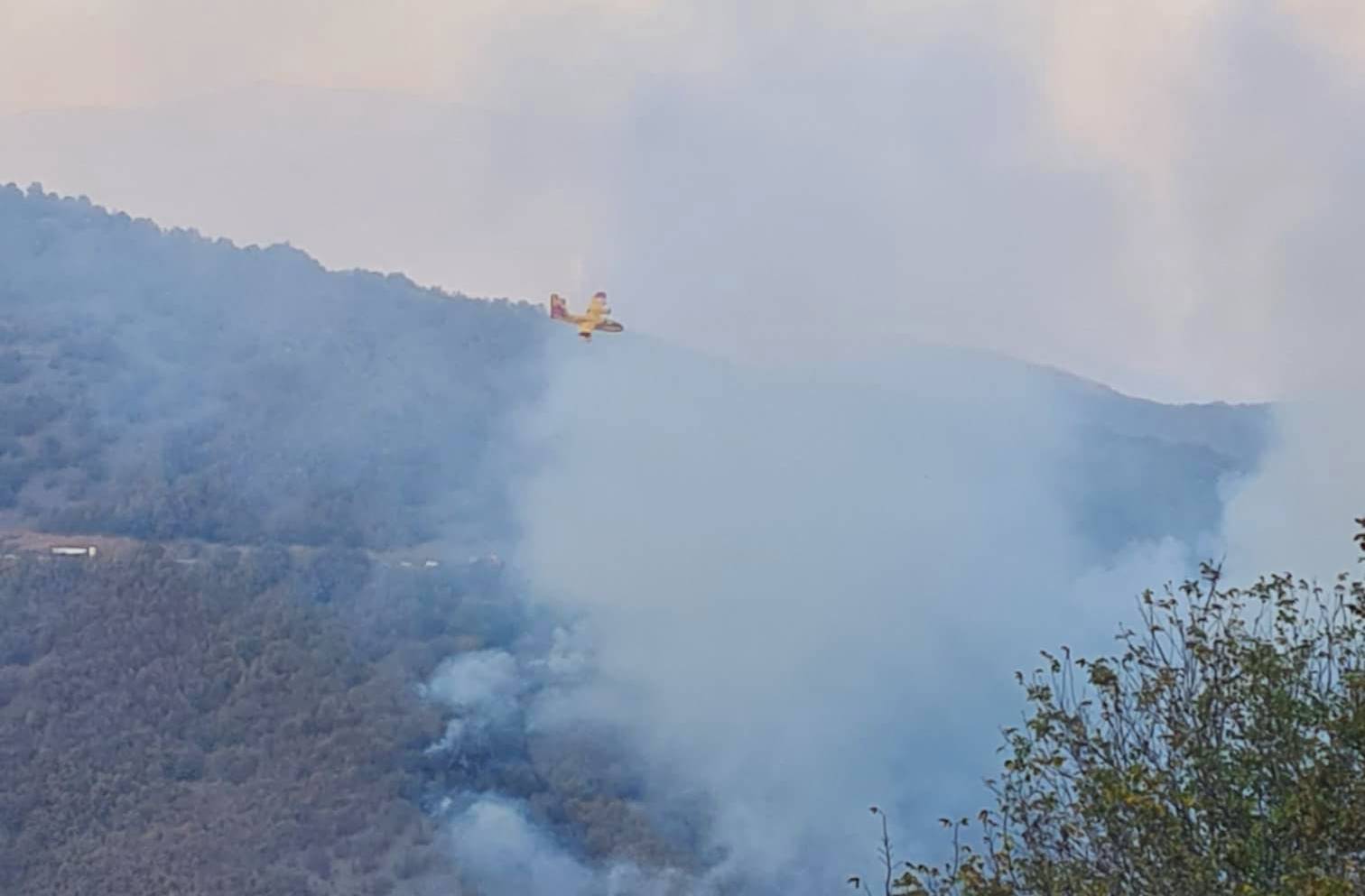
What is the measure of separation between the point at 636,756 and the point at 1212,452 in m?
63.0

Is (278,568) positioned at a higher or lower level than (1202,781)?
higher

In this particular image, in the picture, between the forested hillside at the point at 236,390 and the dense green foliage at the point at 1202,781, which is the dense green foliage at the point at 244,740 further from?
the dense green foliage at the point at 1202,781

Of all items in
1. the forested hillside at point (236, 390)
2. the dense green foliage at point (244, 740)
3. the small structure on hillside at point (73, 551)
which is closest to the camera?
the dense green foliage at point (244, 740)

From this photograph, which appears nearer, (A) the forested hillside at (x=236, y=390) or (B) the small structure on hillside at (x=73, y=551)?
(B) the small structure on hillside at (x=73, y=551)

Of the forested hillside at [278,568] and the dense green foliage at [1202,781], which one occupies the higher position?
the forested hillside at [278,568]

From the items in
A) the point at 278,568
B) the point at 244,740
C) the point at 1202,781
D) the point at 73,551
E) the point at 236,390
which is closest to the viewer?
the point at 1202,781

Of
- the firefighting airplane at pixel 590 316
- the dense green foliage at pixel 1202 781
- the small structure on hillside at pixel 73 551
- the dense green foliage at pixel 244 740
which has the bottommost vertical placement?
the dense green foliage at pixel 1202 781

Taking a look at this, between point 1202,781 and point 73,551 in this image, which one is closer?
point 1202,781

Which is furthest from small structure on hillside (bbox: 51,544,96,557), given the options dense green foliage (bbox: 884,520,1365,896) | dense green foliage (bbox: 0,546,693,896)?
dense green foliage (bbox: 884,520,1365,896)

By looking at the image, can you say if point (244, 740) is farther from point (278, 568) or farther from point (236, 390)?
point (236, 390)

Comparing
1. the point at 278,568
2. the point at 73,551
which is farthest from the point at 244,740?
the point at 73,551

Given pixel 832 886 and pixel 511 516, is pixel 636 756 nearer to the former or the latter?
pixel 832 886

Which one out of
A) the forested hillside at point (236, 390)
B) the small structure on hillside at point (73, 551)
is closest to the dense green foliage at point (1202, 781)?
the small structure on hillside at point (73, 551)

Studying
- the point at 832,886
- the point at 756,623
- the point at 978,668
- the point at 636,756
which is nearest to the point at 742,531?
the point at 756,623
